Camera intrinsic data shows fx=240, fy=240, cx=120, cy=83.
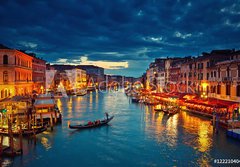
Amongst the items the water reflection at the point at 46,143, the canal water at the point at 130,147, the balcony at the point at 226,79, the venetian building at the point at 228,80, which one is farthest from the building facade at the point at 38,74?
the balcony at the point at 226,79

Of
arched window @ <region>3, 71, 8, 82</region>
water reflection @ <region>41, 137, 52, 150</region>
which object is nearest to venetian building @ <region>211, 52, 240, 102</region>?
water reflection @ <region>41, 137, 52, 150</region>

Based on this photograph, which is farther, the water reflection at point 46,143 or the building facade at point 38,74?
the building facade at point 38,74

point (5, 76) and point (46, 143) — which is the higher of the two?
point (5, 76)

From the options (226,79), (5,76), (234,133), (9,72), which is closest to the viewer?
(234,133)

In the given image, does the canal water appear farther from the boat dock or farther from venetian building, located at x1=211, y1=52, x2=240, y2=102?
venetian building, located at x1=211, y1=52, x2=240, y2=102

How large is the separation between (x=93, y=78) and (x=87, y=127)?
133639mm

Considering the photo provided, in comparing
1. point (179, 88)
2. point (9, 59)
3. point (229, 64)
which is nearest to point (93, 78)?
point (179, 88)

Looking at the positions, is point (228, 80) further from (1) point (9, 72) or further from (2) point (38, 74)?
(2) point (38, 74)

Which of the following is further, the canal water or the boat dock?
the boat dock

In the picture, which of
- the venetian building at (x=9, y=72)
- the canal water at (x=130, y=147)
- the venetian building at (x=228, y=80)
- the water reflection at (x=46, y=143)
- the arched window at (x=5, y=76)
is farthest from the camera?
the arched window at (x=5, y=76)

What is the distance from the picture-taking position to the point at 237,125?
76.7 ft

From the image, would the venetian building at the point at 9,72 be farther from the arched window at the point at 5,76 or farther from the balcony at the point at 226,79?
the balcony at the point at 226,79

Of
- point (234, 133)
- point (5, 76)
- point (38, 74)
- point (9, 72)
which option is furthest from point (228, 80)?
point (38, 74)

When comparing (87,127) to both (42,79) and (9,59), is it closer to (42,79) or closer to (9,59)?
(9,59)
